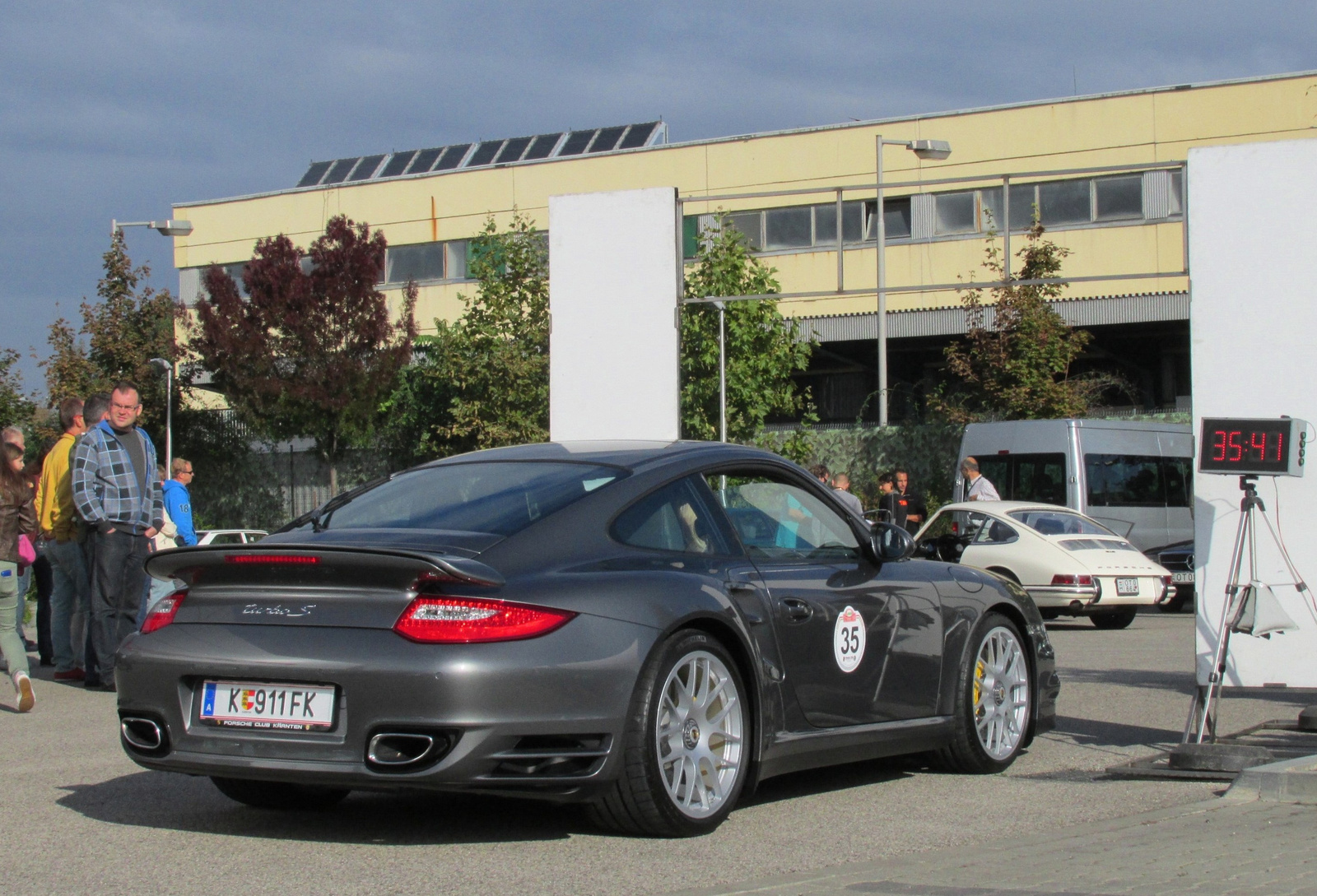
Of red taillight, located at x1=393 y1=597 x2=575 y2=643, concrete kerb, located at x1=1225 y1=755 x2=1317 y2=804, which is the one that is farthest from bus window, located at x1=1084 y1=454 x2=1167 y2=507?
red taillight, located at x1=393 y1=597 x2=575 y2=643

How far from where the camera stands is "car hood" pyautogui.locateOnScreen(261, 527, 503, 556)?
216 inches

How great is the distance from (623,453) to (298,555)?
1.49m

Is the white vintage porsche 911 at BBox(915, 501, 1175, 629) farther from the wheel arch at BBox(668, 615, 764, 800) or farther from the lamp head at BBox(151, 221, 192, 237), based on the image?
the lamp head at BBox(151, 221, 192, 237)

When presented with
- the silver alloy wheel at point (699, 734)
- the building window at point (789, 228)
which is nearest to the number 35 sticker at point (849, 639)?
the silver alloy wheel at point (699, 734)

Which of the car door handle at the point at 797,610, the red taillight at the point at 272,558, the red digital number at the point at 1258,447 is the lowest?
the car door handle at the point at 797,610

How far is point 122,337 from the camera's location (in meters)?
40.7

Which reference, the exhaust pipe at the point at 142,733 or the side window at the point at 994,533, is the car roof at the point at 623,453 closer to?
the exhaust pipe at the point at 142,733

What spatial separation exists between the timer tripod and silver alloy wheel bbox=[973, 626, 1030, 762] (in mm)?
793

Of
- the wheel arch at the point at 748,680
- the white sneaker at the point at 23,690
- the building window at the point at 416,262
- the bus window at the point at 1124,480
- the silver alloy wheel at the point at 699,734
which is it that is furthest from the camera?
the building window at the point at 416,262

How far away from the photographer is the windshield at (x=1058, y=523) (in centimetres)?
1995

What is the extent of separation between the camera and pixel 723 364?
33.7 m

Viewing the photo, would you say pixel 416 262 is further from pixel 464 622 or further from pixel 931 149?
pixel 464 622

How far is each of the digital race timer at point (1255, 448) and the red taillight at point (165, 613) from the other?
462 centimetres

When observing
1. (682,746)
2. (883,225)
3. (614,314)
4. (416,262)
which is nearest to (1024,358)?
(883,225)
